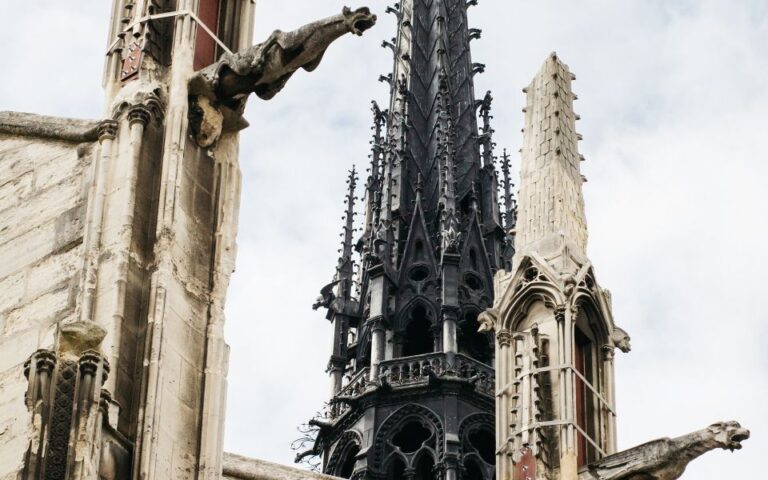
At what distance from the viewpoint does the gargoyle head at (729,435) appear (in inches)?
520

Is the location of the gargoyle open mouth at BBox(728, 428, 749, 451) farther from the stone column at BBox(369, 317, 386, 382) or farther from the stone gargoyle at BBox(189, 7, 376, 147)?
the stone column at BBox(369, 317, 386, 382)

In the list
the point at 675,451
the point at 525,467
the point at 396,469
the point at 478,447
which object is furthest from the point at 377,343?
the point at 675,451

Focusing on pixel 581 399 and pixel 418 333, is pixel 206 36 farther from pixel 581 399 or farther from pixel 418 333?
pixel 418 333

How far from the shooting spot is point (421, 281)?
57.7 metres

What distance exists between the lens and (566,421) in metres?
14.1

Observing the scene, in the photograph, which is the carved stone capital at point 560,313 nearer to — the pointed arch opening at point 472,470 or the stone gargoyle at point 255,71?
the stone gargoyle at point 255,71

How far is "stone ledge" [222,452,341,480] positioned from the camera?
12961mm

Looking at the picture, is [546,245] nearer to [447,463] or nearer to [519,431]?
[519,431]

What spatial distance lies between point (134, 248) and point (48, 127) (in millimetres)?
1481

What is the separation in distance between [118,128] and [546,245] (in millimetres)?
4561

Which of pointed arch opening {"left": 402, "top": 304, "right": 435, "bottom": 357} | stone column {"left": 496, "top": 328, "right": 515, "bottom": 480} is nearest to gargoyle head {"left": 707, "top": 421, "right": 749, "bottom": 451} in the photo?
stone column {"left": 496, "top": 328, "right": 515, "bottom": 480}

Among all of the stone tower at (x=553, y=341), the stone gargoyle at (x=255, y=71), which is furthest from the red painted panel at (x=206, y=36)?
the stone tower at (x=553, y=341)

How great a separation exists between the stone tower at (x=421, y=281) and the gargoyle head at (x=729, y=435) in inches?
1546

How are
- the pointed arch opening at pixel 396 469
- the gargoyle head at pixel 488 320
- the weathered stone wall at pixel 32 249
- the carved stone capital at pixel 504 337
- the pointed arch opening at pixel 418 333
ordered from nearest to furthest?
the weathered stone wall at pixel 32 249 < the carved stone capital at pixel 504 337 < the gargoyle head at pixel 488 320 < the pointed arch opening at pixel 396 469 < the pointed arch opening at pixel 418 333
